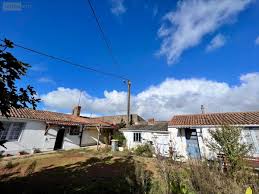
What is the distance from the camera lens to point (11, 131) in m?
13.6

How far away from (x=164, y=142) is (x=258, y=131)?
8532 mm

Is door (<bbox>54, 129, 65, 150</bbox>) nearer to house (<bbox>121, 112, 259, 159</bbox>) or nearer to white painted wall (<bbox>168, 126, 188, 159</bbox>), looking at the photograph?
house (<bbox>121, 112, 259, 159</bbox>)

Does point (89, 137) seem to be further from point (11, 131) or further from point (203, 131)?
point (203, 131)

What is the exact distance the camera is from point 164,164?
180 inches

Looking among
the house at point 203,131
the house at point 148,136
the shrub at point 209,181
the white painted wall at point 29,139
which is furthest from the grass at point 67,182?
the house at point 148,136

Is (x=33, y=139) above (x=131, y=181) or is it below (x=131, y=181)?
above

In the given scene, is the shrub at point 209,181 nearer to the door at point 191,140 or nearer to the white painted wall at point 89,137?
the door at point 191,140

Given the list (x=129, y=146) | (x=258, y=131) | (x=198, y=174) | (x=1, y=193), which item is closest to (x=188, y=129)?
(x=258, y=131)

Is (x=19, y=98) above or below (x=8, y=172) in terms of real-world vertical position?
above

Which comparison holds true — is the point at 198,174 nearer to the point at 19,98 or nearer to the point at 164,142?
the point at 19,98

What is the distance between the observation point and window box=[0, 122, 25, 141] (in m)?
13.2

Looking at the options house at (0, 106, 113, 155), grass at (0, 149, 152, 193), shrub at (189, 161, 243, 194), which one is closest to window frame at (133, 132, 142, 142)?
house at (0, 106, 113, 155)

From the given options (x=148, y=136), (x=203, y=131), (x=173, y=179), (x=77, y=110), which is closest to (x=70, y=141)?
(x=77, y=110)

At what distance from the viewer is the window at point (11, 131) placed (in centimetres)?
1322
